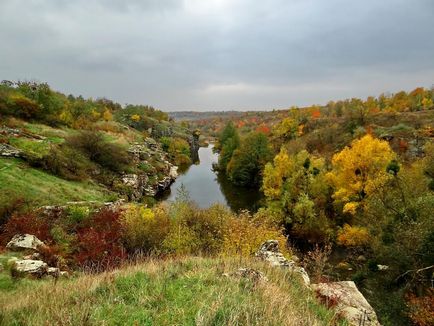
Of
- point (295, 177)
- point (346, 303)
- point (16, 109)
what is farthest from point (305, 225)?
point (16, 109)

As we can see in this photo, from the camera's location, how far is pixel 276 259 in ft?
37.5

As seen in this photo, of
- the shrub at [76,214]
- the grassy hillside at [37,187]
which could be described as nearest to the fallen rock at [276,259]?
the shrub at [76,214]

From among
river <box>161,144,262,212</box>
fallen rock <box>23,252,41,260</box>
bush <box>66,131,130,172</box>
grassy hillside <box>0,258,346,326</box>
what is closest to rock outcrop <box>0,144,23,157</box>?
bush <box>66,131,130,172</box>

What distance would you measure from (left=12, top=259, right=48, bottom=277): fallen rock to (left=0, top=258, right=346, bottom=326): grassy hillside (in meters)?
4.09

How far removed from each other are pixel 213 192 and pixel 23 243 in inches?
1707

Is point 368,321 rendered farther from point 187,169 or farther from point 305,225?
point 187,169

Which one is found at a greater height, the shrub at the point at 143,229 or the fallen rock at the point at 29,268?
the fallen rock at the point at 29,268

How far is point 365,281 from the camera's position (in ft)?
66.7

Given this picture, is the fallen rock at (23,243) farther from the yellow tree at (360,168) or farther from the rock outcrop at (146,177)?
the yellow tree at (360,168)

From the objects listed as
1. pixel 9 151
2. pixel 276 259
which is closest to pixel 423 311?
pixel 276 259

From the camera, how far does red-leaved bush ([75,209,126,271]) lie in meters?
15.1

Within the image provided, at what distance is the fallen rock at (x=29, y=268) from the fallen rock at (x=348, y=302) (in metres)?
9.73

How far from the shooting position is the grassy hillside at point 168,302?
5613 millimetres

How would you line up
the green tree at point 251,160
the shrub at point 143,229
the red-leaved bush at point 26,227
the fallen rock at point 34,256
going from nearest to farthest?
the fallen rock at point 34,256 → the red-leaved bush at point 26,227 → the shrub at point 143,229 → the green tree at point 251,160
